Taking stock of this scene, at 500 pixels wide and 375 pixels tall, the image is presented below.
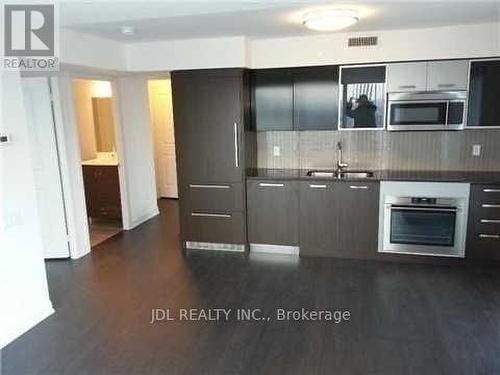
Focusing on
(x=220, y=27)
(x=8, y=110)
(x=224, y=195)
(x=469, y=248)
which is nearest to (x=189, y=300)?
(x=224, y=195)

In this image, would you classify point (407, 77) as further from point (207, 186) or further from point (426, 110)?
point (207, 186)

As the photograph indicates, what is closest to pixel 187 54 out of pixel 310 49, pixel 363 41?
pixel 310 49

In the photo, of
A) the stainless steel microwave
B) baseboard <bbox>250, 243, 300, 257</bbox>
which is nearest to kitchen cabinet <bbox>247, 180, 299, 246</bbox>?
baseboard <bbox>250, 243, 300, 257</bbox>

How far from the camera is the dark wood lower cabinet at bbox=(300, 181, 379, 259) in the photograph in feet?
13.5

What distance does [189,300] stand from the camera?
346cm

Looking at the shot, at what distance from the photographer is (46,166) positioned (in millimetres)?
4324

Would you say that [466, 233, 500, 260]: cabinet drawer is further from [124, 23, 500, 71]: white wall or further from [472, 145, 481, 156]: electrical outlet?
[124, 23, 500, 71]: white wall

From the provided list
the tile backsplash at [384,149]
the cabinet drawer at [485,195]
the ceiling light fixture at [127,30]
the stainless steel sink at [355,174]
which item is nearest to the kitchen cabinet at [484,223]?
the cabinet drawer at [485,195]

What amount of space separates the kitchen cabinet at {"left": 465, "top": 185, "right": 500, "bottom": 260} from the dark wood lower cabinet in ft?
A: 2.96

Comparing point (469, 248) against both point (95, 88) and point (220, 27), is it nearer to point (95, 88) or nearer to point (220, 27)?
point (220, 27)

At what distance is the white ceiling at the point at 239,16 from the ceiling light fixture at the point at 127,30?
0.04 meters

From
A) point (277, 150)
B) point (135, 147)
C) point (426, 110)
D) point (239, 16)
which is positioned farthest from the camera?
point (135, 147)

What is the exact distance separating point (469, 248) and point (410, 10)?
2.37m

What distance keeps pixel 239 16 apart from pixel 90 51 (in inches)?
65.2
